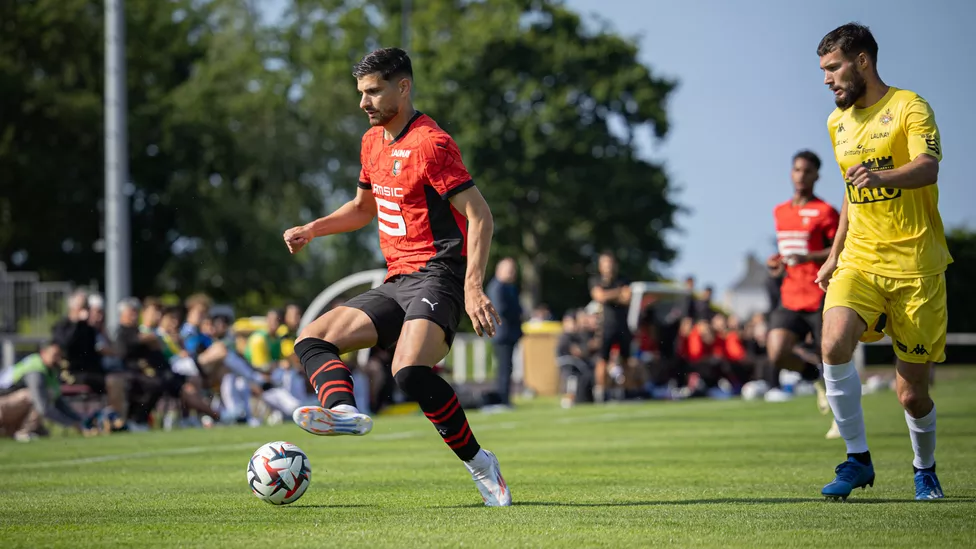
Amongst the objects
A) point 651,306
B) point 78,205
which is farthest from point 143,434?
point 78,205

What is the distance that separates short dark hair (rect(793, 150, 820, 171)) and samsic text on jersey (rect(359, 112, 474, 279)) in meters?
6.00

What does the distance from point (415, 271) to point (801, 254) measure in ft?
18.9

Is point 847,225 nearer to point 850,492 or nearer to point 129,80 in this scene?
point 850,492

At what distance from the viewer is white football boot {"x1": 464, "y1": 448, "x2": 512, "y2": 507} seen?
6719 millimetres

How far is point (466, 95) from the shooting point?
160 ft

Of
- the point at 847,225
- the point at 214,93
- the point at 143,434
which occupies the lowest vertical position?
the point at 143,434

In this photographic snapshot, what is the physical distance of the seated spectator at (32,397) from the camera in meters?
15.2

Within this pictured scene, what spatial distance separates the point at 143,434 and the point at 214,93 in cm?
2820

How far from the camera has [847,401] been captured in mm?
7016

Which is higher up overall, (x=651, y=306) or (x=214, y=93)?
(x=214, y=93)

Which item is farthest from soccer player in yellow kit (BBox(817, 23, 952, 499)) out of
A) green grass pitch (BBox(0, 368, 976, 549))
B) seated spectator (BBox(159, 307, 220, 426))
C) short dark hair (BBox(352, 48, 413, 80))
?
seated spectator (BBox(159, 307, 220, 426))

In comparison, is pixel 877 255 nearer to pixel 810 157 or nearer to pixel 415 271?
pixel 415 271

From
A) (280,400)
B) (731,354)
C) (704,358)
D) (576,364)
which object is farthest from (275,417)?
(731,354)

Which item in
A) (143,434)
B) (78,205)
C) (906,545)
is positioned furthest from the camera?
(78,205)
